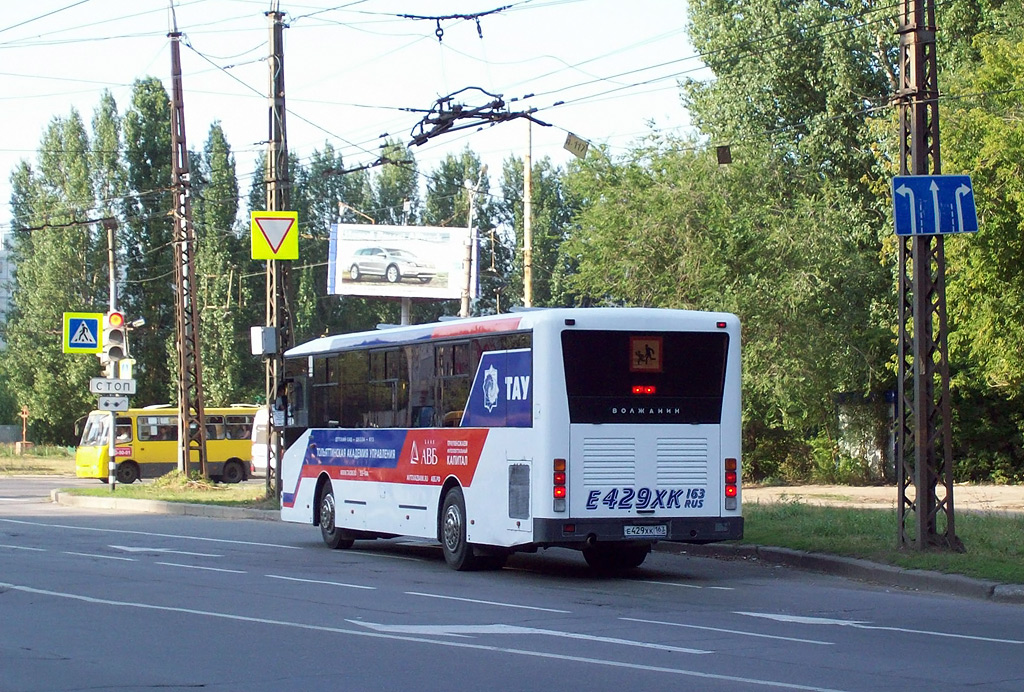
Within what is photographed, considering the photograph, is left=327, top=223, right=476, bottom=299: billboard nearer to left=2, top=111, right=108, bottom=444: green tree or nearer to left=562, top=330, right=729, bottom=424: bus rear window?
left=2, top=111, right=108, bottom=444: green tree

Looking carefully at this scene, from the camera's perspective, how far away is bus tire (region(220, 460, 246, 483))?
4453 centimetres

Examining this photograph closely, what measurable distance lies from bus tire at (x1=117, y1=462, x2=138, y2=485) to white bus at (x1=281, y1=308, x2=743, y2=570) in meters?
27.6

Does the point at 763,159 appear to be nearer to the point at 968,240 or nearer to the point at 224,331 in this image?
the point at 968,240

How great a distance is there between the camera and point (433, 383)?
17.4 metres

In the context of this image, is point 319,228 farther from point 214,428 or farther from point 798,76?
point 798,76

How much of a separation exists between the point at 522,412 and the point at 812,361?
1845 centimetres

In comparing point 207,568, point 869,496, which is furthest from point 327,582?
point 869,496

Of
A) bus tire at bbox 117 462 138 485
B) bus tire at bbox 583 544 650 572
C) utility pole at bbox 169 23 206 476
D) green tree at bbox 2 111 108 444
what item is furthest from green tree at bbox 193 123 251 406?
bus tire at bbox 583 544 650 572

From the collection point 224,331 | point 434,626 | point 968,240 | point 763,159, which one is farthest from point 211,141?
point 434,626

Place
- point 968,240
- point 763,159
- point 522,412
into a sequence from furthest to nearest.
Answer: point 763,159
point 968,240
point 522,412

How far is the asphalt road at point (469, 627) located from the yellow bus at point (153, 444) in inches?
1001

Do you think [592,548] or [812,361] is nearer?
[592,548]

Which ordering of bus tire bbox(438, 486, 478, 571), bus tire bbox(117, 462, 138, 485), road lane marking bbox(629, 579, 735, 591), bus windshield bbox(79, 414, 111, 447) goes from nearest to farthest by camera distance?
road lane marking bbox(629, 579, 735, 591) < bus tire bbox(438, 486, 478, 571) < bus windshield bbox(79, 414, 111, 447) < bus tire bbox(117, 462, 138, 485)

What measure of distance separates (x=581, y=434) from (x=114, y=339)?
1889cm
